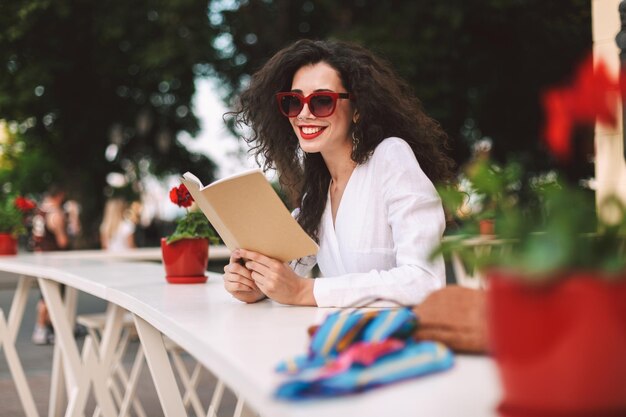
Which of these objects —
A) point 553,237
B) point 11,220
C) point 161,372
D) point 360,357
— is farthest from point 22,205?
point 553,237

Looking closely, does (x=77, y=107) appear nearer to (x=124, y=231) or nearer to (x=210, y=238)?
(x=124, y=231)

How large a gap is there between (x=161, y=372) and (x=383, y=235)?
0.80 metres

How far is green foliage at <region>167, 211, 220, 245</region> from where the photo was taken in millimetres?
3369

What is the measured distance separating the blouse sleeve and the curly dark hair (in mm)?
238

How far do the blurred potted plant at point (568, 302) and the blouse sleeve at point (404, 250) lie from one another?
1.11 meters

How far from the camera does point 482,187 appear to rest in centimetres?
109

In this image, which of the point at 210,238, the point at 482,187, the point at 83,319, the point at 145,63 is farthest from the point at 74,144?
the point at 482,187

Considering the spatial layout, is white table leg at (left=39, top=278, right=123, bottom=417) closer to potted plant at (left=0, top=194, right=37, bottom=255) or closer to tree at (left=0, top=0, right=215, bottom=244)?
potted plant at (left=0, top=194, right=37, bottom=255)

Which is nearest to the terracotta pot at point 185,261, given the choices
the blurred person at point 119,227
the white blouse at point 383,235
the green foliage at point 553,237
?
the white blouse at point 383,235

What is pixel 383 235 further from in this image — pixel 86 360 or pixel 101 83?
pixel 101 83

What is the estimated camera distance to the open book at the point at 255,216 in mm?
2105

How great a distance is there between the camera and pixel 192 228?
11.1ft

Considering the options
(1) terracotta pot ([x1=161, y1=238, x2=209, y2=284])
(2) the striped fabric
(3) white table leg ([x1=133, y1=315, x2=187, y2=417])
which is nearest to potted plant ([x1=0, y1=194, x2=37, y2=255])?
(1) terracotta pot ([x1=161, y1=238, x2=209, y2=284])

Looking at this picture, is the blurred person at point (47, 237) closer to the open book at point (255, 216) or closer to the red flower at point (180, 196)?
the red flower at point (180, 196)
